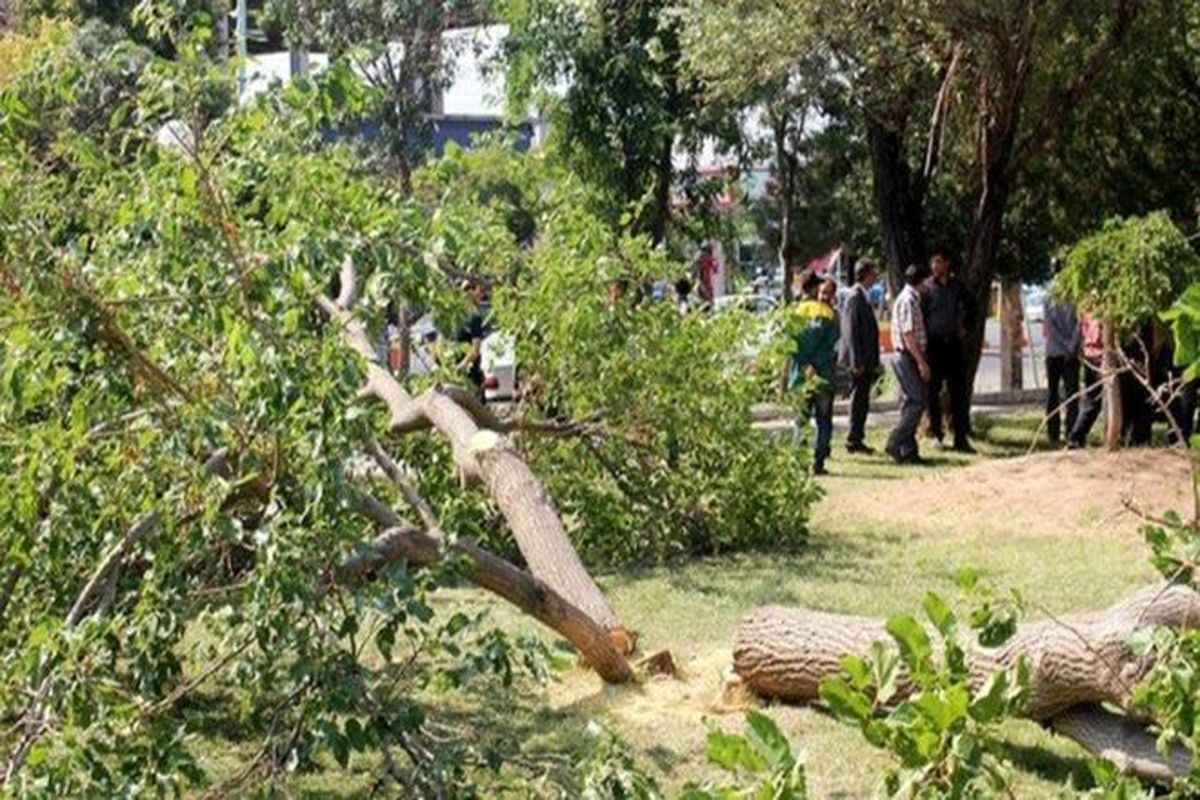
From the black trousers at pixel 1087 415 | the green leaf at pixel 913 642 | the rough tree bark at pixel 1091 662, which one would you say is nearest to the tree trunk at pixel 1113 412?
the black trousers at pixel 1087 415

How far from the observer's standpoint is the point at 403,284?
5.86m

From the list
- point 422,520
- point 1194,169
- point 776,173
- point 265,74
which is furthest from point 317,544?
point 776,173

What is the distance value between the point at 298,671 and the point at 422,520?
7.59 ft

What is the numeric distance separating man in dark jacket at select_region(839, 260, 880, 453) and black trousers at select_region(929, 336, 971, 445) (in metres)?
0.51

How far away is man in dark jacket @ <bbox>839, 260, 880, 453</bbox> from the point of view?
16125mm

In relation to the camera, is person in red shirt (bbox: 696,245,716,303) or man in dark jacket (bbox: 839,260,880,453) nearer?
man in dark jacket (bbox: 839,260,880,453)

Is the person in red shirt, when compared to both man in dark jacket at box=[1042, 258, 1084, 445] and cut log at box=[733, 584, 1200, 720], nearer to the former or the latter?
man in dark jacket at box=[1042, 258, 1084, 445]

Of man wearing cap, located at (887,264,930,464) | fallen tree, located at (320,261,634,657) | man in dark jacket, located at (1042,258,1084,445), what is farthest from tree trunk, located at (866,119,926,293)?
fallen tree, located at (320,261,634,657)

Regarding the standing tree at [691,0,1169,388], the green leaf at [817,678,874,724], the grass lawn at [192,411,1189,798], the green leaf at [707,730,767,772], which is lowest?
the grass lawn at [192,411,1189,798]

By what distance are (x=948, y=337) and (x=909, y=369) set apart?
77 centimetres

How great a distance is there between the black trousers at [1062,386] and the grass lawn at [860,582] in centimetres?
79

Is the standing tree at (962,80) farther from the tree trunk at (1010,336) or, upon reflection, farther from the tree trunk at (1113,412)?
the tree trunk at (1010,336)

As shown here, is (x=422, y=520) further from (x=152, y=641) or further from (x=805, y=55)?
(x=805, y=55)

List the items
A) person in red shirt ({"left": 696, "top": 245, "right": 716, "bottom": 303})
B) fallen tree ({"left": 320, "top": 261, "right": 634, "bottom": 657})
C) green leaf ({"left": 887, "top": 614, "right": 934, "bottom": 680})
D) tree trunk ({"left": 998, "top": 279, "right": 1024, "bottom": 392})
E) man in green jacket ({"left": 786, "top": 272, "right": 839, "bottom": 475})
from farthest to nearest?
tree trunk ({"left": 998, "top": 279, "right": 1024, "bottom": 392})
person in red shirt ({"left": 696, "top": 245, "right": 716, "bottom": 303})
man in green jacket ({"left": 786, "top": 272, "right": 839, "bottom": 475})
fallen tree ({"left": 320, "top": 261, "right": 634, "bottom": 657})
green leaf ({"left": 887, "top": 614, "right": 934, "bottom": 680})
